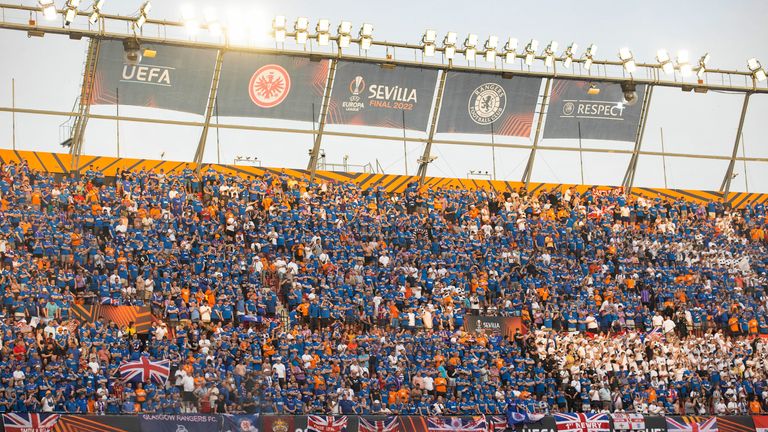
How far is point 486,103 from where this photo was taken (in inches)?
1944

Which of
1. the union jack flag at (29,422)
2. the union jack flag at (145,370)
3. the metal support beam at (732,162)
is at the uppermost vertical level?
the metal support beam at (732,162)

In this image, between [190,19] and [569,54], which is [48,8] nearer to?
[190,19]

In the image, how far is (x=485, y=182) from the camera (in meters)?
49.8

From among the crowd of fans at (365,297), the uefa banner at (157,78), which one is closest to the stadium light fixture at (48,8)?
the uefa banner at (157,78)

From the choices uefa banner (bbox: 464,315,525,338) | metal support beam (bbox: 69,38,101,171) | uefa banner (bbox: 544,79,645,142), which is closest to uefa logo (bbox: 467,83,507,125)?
uefa banner (bbox: 544,79,645,142)

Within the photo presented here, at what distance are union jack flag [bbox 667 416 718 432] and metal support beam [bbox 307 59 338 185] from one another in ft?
59.4

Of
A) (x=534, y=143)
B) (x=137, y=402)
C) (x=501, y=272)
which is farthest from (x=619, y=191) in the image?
(x=137, y=402)

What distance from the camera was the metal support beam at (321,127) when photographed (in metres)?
46.7

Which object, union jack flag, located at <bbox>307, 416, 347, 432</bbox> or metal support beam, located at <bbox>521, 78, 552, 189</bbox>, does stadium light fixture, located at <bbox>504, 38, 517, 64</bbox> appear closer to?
metal support beam, located at <bbox>521, 78, 552, 189</bbox>

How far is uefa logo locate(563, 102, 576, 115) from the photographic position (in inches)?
2003

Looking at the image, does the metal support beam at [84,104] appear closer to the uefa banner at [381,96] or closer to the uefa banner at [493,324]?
the uefa banner at [381,96]

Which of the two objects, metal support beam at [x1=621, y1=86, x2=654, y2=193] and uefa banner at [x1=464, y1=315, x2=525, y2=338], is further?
metal support beam at [x1=621, y1=86, x2=654, y2=193]

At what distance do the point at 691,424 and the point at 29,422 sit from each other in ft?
62.8

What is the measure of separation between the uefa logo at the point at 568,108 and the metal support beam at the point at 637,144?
3414 millimetres
